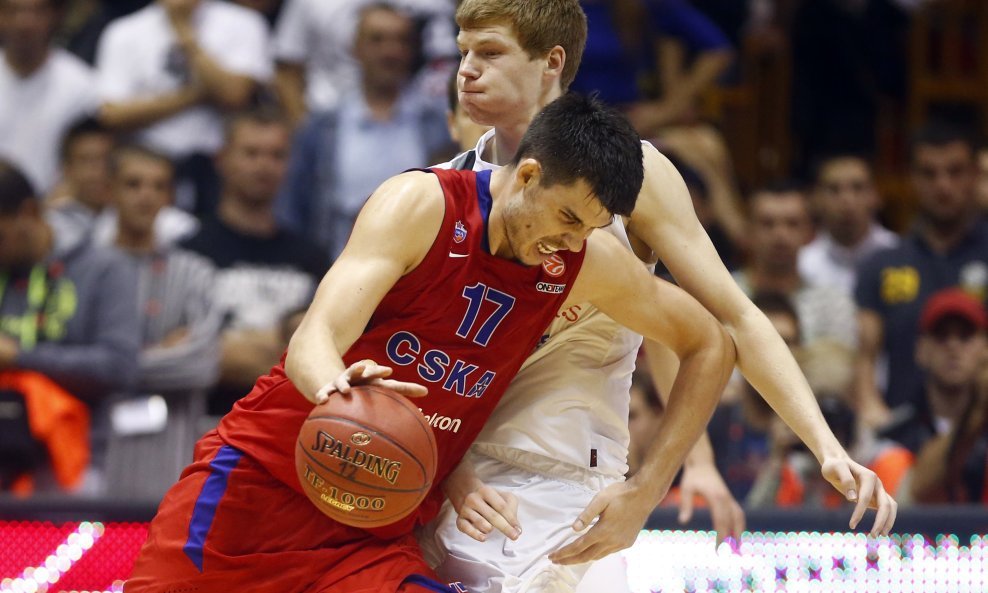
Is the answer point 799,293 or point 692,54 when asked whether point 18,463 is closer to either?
point 799,293

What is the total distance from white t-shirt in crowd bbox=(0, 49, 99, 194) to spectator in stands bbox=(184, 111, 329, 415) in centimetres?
91

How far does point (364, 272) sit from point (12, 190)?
12.3 feet

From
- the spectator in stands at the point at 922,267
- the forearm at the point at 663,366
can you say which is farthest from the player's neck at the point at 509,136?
the spectator in stands at the point at 922,267

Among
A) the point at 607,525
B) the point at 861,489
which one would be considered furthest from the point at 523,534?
the point at 861,489

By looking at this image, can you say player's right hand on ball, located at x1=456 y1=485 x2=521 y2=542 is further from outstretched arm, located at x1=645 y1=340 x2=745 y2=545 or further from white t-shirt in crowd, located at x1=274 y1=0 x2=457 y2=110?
white t-shirt in crowd, located at x1=274 y1=0 x2=457 y2=110

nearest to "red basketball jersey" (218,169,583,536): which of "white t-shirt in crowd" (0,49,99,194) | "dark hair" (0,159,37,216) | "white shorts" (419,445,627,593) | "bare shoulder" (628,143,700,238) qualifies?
"white shorts" (419,445,627,593)

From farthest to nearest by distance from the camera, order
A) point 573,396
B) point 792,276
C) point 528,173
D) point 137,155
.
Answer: point 792,276 → point 137,155 → point 573,396 → point 528,173

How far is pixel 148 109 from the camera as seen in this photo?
7.50 metres

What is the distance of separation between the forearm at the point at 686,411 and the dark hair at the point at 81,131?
15.1ft

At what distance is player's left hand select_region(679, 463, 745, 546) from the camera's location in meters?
3.93

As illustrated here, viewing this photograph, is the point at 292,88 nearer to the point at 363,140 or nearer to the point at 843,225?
the point at 363,140

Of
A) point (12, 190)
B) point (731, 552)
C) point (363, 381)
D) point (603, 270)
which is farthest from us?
point (12, 190)

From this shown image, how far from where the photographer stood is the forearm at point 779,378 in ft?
11.5

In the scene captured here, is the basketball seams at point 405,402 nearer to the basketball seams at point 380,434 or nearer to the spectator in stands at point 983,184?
the basketball seams at point 380,434
